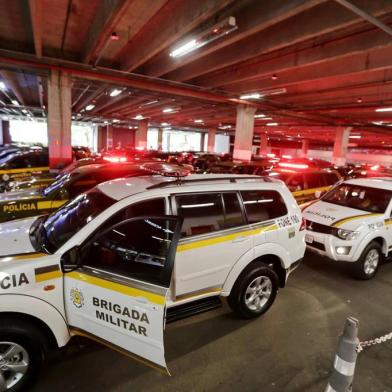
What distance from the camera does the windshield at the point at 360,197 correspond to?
5.68 metres

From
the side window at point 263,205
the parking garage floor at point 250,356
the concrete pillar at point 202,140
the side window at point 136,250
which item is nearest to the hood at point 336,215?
the parking garage floor at point 250,356

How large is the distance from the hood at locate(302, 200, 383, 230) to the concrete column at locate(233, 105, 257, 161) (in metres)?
10.9

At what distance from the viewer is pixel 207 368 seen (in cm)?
304

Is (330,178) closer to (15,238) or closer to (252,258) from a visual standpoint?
(252,258)

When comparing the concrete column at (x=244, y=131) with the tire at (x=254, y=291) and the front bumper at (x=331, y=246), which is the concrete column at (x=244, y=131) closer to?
the front bumper at (x=331, y=246)

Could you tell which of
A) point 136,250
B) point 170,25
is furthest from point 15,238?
point 170,25

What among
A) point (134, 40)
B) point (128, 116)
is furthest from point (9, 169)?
point (128, 116)

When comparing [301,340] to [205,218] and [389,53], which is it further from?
[389,53]

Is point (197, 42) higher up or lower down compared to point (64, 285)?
higher up

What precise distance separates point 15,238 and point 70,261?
853mm

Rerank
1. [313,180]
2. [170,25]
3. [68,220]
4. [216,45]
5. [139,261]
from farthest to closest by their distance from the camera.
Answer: [313,180]
[216,45]
[170,25]
[68,220]
[139,261]

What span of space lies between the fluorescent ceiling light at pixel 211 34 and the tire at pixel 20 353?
18.9ft

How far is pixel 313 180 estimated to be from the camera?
→ 8.52 meters

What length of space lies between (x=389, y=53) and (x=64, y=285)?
359 inches
